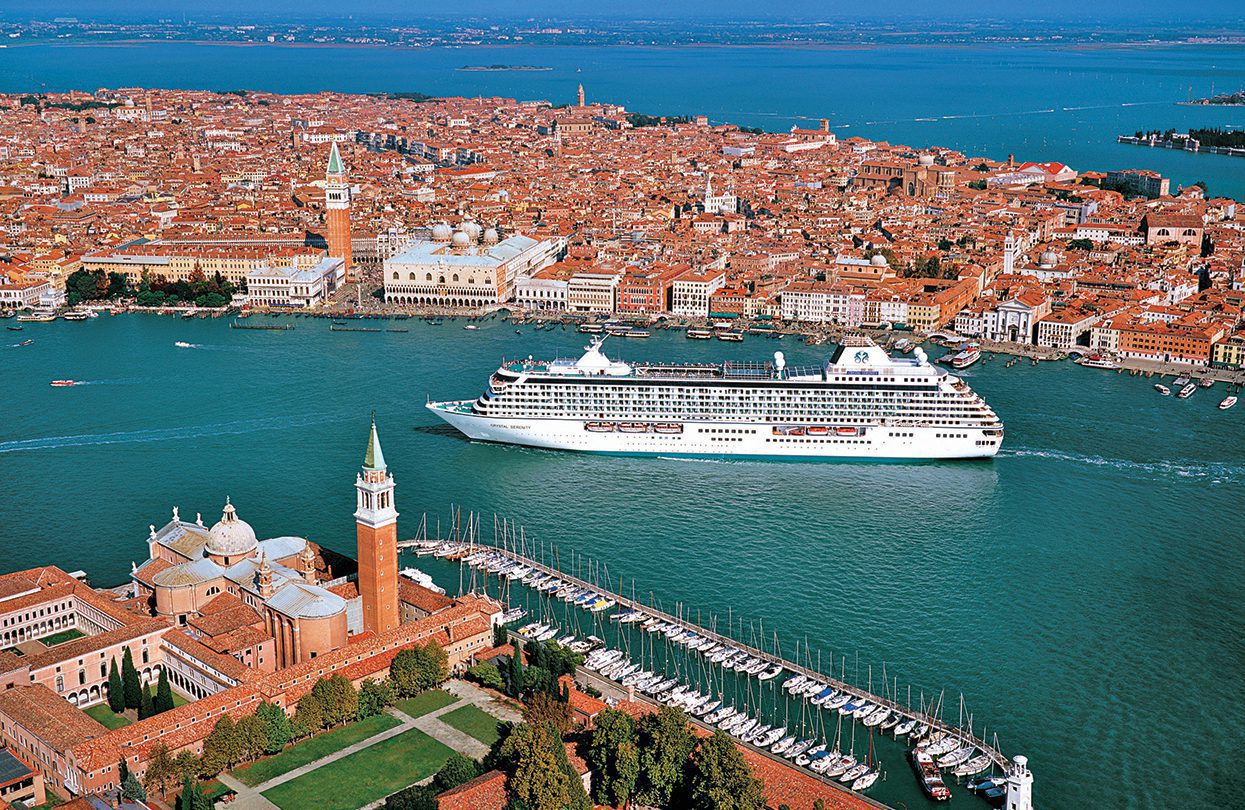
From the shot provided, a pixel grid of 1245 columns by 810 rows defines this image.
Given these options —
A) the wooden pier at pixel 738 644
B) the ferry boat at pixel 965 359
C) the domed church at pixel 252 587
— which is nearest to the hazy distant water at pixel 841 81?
the ferry boat at pixel 965 359

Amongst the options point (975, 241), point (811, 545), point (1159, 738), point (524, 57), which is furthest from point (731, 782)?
point (524, 57)

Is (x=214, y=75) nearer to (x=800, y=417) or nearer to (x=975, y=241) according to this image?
(x=975, y=241)

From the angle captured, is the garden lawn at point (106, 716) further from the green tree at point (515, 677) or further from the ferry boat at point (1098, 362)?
the ferry boat at point (1098, 362)

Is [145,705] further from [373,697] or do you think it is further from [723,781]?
[723,781]

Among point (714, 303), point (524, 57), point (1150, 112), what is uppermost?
point (524, 57)

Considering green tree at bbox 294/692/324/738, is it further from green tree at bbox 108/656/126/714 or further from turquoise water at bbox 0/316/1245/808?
turquoise water at bbox 0/316/1245/808

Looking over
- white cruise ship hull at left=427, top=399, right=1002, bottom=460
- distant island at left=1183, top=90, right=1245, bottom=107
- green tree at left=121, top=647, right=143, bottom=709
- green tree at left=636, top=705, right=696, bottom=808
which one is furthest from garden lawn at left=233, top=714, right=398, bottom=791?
distant island at left=1183, top=90, right=1245, bottom=107
